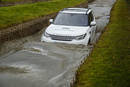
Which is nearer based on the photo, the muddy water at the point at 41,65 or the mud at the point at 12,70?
the muddy water at the point at 41,65

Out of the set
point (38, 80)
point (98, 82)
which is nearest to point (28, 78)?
point (38, 80)

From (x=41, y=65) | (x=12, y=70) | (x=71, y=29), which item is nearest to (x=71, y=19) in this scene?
(x=71, y=29)

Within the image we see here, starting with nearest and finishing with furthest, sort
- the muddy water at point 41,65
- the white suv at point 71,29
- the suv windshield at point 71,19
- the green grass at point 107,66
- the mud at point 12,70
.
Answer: the green grass at point 107,66 → the muddy water at point 41,65 → the mud at point 12,70 → the white suv at point 71,29 → the suv windshield at point 71,19

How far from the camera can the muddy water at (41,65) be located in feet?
26.0

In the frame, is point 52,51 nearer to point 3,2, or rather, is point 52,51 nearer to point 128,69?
point 128,69

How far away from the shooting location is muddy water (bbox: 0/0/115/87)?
7925 millimetres

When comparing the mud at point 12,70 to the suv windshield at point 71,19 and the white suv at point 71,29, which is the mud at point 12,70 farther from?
the suv windshield at point 71,19

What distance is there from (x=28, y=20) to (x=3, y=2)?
18932 mm

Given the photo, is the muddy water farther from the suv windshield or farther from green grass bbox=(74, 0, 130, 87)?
the suv windshield

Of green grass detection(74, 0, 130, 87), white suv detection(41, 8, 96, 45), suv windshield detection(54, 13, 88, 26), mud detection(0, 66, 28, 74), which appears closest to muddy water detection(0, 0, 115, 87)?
mud detection(0, 66, 28, 74)

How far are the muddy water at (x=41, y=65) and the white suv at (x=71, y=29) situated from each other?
0.91 ft

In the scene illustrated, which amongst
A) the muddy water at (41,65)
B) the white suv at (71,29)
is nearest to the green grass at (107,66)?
the muddy water at (41,65)

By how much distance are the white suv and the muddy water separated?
0.91 ft

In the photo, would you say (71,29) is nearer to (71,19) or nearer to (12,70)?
(71,19)
